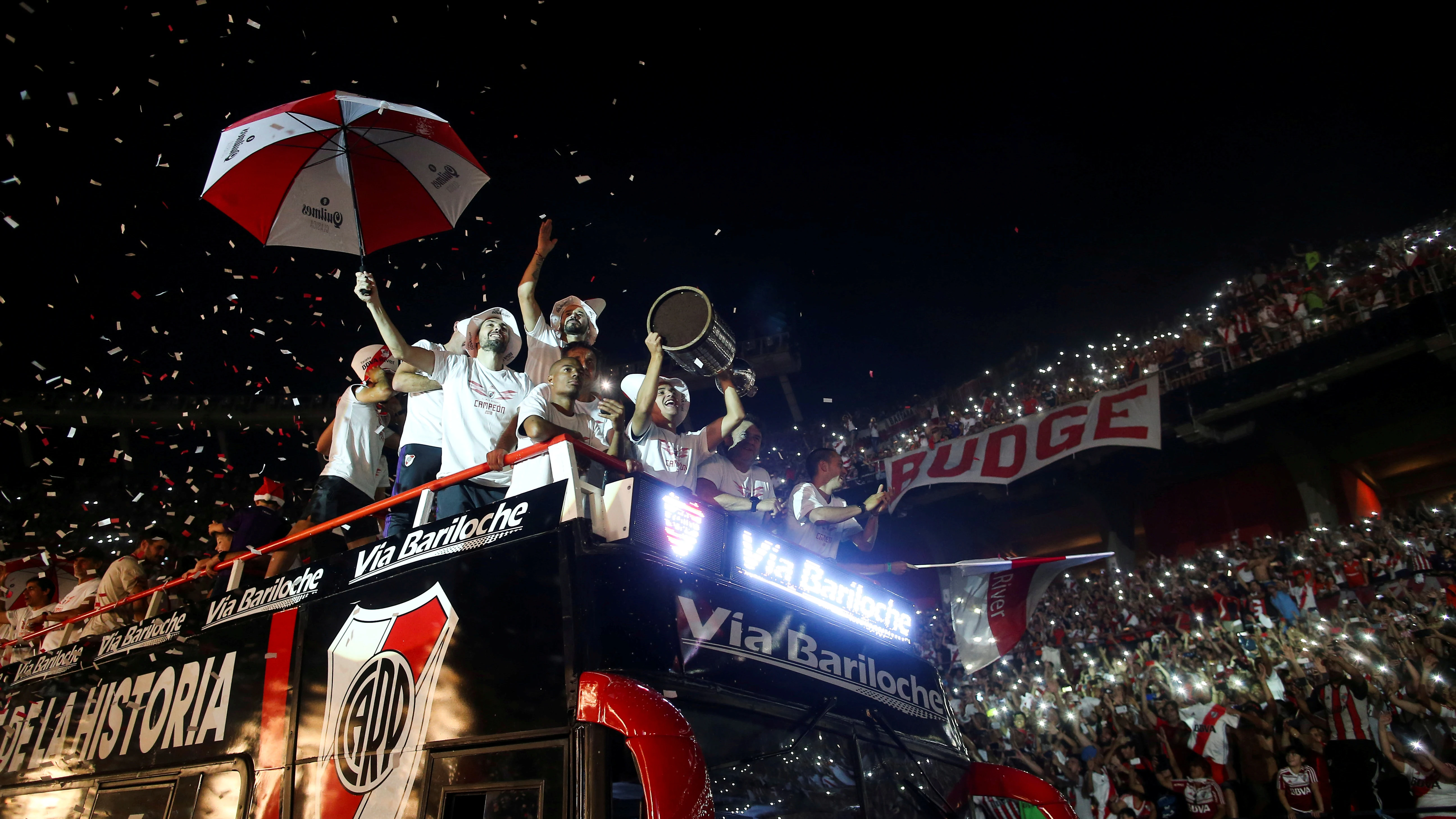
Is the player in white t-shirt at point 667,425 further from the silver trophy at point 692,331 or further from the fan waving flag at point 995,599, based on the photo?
the fan waving flag at point 995,599

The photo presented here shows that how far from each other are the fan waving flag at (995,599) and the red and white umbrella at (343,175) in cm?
471

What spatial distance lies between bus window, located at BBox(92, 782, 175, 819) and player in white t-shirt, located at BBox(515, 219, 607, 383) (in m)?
3.50

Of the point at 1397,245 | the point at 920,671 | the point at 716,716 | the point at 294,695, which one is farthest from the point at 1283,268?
the point at 294,695

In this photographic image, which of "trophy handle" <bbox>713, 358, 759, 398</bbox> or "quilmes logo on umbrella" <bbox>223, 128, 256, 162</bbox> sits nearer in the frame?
"quilmes logo on umbrella" <bbox>223, 128, 256, 162</bbox>

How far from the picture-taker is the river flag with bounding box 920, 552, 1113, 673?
5766 millimetres

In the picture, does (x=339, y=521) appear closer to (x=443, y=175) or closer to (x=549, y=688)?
(x=549, y=688)

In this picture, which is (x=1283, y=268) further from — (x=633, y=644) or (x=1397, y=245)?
(x=633, y=644)

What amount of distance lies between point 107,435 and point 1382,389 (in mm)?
28244

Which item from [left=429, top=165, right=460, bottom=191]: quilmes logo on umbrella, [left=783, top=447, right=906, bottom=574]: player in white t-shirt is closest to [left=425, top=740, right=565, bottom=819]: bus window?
[left=783, top=447, right=906, bottom=574]: player in white t-shirt

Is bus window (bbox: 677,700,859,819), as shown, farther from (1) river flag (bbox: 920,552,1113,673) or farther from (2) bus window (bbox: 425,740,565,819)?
(1) river flag (bbox: 920,552,1113,673)

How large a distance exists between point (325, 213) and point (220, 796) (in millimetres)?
3939

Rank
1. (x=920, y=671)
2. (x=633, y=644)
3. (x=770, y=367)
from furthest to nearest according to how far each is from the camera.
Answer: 1. (x=770, y=367)
2. (x=920, y=671)
3. (x=633, y=644)

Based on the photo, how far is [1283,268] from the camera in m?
17.0

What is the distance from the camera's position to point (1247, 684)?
9844 millimetres
